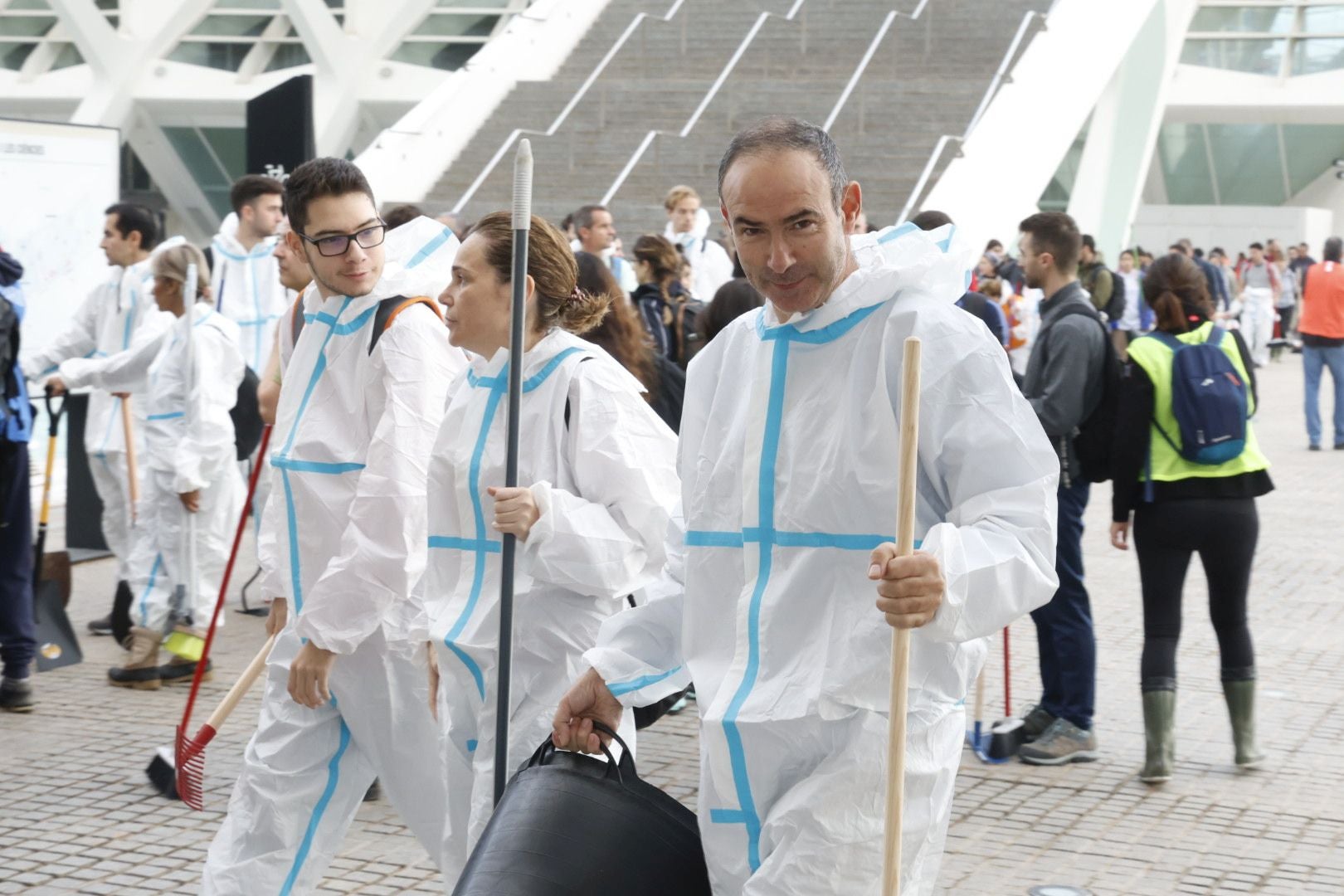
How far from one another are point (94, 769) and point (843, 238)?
4.59m

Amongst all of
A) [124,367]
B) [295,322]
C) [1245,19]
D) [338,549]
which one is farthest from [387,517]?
[1245,19]

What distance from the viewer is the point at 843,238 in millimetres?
2795

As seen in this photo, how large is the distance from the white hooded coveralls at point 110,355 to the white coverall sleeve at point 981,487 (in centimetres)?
688

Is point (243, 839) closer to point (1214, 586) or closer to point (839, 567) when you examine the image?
point (839, 567)

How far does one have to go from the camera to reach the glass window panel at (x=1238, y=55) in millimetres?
40156

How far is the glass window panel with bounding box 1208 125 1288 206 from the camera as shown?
43644 millimetres

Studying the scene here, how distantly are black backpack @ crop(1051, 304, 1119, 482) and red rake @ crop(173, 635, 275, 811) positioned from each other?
3.24 m

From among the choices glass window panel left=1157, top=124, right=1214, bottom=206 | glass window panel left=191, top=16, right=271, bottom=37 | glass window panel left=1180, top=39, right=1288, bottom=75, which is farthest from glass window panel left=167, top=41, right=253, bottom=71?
glass window panel left=1157, top=124, right=1214, bottom=206

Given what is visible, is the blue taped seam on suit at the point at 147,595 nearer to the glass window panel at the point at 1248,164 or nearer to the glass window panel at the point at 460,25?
the glass window panel at the point at 460,25

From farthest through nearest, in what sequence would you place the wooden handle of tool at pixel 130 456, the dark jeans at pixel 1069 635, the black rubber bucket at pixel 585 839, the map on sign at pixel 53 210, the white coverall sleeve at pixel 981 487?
the map on sign at pixel 53 210
the wooden handle of tool at pixel 130 456
the dark jeans at pixel 1069 635
the black rubber bucket at pixel 585 839
the white coverall sleeve at pixel 981 487

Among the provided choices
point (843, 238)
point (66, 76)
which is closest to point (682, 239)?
point (843, 238)

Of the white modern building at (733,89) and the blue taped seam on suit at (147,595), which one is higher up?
the white modern building at (733,89)

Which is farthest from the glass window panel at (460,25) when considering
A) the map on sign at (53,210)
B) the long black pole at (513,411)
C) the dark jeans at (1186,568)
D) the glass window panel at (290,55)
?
the long black pole at (513,411)

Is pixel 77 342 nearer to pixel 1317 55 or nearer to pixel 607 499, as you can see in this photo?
pixel 607 499
